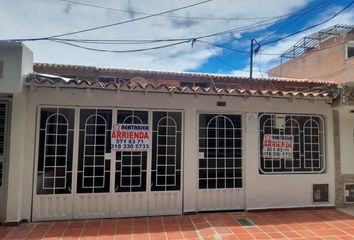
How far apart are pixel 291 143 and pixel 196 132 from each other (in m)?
2.89

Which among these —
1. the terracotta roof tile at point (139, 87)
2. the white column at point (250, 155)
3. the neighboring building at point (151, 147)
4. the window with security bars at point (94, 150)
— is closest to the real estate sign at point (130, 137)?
the neighboring building at point (151, 147)

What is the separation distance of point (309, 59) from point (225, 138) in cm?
2666

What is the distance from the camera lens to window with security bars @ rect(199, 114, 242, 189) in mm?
7688

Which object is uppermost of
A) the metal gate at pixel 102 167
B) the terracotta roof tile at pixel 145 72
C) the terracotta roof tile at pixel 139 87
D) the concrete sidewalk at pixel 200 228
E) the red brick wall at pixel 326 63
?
the red brick wall at pixel 326 63

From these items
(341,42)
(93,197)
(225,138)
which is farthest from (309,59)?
(93,197)

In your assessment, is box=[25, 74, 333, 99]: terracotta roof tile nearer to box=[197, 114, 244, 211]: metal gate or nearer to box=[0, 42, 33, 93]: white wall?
box=[0, 42, 33, 93]: white wall

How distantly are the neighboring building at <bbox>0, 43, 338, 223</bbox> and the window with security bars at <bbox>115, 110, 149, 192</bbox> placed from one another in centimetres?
3

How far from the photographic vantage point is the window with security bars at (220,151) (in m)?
7.69

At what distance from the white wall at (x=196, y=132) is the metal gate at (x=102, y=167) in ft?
0.65

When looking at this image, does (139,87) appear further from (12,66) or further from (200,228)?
(200,228)

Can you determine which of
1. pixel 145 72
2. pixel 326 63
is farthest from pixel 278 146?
pixel 326 63

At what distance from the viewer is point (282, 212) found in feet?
25.4

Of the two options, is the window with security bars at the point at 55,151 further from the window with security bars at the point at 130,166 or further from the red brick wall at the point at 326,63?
the red brick wall at the point at 326,63

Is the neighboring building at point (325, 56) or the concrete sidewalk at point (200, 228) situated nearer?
the concrete sidewalk at point (200, 228)
